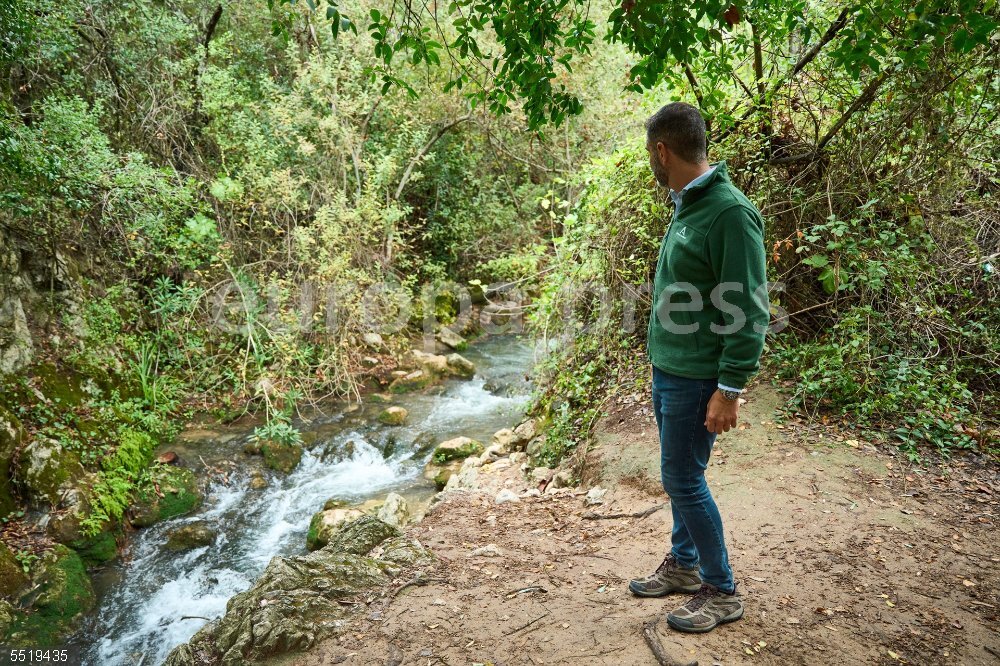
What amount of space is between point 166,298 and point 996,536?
894 centimetres

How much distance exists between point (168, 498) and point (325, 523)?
1.90 meters

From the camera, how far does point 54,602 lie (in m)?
4.54

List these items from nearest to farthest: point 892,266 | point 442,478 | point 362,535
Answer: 1. point 362,535
2. point 892,266
3. point 442,478

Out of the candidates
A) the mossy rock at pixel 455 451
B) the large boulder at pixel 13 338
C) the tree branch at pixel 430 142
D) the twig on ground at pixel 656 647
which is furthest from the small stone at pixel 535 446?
the tree branch at pixel 430 142

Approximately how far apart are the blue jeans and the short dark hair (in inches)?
34.7

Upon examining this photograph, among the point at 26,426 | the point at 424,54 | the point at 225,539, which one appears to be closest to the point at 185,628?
the point at 225,539

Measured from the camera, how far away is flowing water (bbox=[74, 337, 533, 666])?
463cm

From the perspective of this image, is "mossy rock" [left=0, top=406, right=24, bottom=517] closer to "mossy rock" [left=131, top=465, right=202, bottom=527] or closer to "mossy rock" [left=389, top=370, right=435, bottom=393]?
"mossy rock" [left=131, top=465, right=202, bottom=527]

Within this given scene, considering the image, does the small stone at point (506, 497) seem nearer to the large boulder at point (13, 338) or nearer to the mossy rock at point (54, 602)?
the mossy rock at point (54, 602)

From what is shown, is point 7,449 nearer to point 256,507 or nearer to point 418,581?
point 256,507

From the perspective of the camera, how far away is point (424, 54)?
2.74m

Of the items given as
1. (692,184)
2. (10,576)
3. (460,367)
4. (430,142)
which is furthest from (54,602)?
(430,142)

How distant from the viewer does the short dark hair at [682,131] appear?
2.16m

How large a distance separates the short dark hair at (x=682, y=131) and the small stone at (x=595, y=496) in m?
2.78
